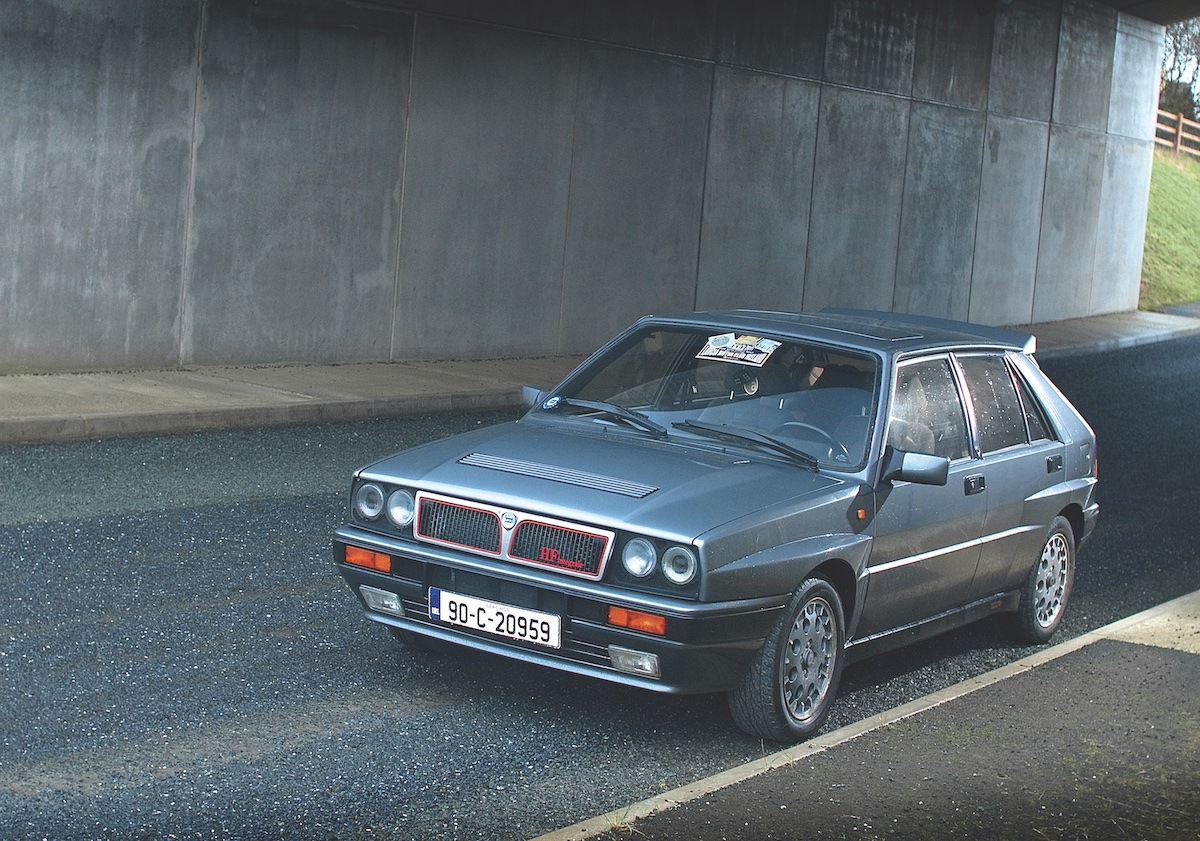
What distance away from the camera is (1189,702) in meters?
6.43

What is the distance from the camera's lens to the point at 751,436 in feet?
19.9

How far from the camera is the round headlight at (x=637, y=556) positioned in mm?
5191

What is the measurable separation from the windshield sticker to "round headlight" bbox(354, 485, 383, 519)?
1536mm

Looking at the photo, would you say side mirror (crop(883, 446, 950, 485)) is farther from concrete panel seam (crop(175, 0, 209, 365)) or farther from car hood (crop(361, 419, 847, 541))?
concrete panel seam (crop(175, 0, 209, 365))

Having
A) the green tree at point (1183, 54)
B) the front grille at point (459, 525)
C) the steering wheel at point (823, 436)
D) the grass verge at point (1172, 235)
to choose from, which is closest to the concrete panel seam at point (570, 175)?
the steering wheel at point (823, 436)

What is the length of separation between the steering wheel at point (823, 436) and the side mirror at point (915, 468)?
161mm

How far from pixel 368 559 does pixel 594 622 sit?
38.0 inches

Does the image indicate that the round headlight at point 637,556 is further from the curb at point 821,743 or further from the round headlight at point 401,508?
the round headlight at point 401,508

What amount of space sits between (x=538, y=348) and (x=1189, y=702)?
39.8 feet

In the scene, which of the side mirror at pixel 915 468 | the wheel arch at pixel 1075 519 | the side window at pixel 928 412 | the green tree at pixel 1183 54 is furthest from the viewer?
the green tree at pixel 1183 54

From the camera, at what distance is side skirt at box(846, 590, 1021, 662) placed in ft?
19.9

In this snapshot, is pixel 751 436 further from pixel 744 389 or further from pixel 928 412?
pixel 928 412

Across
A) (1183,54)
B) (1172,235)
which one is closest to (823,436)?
(1172,235)

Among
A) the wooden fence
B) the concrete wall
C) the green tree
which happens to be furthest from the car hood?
the green tree
